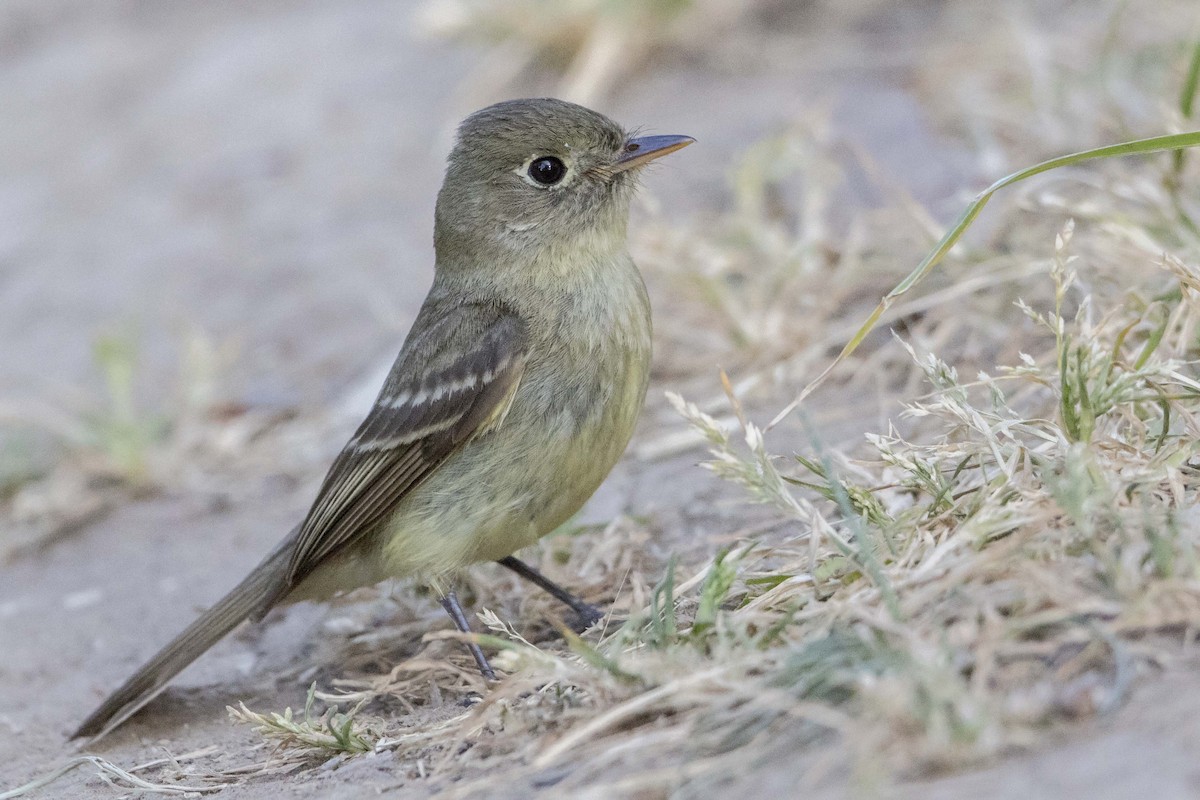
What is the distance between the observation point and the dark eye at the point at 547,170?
440cm

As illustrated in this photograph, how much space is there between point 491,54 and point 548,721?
683 cm

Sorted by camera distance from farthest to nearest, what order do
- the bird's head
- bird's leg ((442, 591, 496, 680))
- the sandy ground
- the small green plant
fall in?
the bird's head → the sandy ground → bird's leg ((442, 591, 496, 680)) → the small green plant

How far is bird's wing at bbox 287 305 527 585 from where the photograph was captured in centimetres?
397

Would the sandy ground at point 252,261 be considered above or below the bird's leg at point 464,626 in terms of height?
above

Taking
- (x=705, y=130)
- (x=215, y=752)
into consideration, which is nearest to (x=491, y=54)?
(x=705, y=130)

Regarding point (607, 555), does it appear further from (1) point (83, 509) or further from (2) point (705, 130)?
(2) point (705, 130)

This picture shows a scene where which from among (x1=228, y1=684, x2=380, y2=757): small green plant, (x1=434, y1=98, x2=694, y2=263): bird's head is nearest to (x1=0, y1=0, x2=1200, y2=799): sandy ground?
(x1=228, y1=684, x2=380, y2=757): small green plant

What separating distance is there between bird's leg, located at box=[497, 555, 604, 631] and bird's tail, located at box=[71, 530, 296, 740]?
771 millimetres

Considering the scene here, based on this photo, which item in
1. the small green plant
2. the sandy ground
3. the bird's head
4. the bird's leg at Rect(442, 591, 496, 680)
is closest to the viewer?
the small green plant

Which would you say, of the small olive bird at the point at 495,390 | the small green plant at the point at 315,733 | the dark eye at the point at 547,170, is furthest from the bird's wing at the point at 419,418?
the small green plant at the point at 315,733

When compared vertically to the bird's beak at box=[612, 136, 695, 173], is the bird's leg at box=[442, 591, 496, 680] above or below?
below

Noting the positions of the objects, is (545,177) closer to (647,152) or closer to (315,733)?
(647,152)

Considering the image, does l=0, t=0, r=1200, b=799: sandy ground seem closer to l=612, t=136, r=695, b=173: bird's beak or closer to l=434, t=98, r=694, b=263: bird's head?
l=434, t=98, r=694, b=263: bird's head

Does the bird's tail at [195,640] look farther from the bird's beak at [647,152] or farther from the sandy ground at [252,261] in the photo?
the bird's beak at [647,152]
